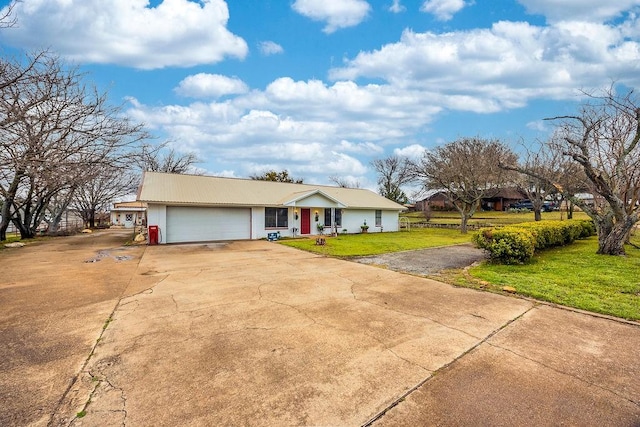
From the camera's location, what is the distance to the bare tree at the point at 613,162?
10070mm

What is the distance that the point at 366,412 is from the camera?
2.66 m

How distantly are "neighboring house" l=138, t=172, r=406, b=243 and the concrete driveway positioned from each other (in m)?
10.4

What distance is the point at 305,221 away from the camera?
2091 centimetres

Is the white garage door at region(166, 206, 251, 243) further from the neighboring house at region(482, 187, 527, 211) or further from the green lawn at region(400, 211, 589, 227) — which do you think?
the neighboring house at region(482, 187, 527, 211)

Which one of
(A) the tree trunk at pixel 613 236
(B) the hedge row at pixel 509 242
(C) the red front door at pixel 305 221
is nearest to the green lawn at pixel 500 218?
(C) the red front door at pixel 305 221

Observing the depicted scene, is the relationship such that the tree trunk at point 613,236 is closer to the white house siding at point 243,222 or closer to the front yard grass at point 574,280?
the front yard grass at point 574,280

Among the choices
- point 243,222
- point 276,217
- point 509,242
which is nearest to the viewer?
point 509,242

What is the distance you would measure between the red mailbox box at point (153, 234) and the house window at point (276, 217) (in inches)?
239

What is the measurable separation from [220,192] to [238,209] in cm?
177

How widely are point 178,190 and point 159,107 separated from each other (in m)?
5.18

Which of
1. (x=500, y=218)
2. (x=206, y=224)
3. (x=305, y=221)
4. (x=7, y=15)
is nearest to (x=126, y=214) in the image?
(x=206, y=224)

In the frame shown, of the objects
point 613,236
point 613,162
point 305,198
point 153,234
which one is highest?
point 613,162

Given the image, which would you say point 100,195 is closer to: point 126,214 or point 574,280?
point 126,214

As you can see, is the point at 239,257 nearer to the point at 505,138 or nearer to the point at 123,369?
the point at 123,369
